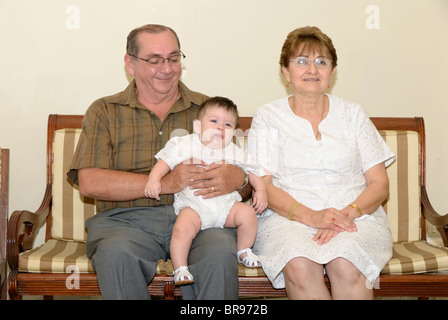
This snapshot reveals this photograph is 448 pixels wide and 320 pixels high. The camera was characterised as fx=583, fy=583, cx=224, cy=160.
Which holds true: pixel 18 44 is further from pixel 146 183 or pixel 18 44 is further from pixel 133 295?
pixel 133 295

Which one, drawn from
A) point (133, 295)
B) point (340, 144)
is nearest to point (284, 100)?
point (340, 144)

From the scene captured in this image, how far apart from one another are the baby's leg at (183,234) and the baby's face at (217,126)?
32 cm

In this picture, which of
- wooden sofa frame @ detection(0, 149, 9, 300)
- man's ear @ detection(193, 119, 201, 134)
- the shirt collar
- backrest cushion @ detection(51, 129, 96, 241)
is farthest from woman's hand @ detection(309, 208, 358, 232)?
wooden sofa frame @ detection(0, 149, 9, 300)

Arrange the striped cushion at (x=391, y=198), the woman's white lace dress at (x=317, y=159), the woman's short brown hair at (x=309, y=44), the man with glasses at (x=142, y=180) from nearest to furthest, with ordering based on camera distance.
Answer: the man with glasses at (x=142, y=180) < the woman's white lace dress at (x=317, y=159) < the woman's short brown hair at (x=309, y=44) < the striped cushion at (x=391, y=198)

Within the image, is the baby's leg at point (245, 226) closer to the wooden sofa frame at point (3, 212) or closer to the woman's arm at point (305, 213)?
the woman's arm at point (305, 213)

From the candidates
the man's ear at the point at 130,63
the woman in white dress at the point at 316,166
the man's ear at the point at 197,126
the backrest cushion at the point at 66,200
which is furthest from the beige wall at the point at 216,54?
the man's ear at the point at 197,126

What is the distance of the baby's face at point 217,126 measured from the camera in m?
2.46

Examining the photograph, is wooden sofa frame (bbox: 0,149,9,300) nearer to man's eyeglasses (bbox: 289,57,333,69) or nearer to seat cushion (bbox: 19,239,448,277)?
seat cushion (bbox: 19,239,448,277)

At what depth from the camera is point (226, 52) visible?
10.7 ft

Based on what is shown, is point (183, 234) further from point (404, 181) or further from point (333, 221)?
point (404, 181)

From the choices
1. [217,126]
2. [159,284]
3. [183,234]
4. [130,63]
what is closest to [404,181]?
[217,126]

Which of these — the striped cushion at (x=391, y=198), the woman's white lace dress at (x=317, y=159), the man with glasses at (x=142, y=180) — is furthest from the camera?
the striped cushion at (x=391, y=198)

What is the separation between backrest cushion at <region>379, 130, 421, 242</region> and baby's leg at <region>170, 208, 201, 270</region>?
114 centimetres

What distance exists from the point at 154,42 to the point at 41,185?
1.16m
